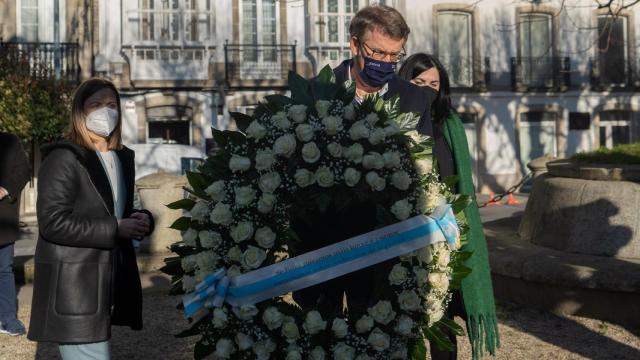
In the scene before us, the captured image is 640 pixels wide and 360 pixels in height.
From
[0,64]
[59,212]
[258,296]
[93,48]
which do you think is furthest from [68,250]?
→ [93,48]

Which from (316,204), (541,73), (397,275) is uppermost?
(541,73)

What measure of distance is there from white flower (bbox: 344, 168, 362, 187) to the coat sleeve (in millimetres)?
1058

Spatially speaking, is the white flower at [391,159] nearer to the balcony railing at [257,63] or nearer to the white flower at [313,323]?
the white flower at [313,323]

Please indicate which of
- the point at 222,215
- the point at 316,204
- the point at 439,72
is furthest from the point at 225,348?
the point at 439,72

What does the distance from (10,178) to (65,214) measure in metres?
3.21

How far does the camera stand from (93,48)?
2162 centimetres

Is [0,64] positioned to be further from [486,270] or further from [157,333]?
[486,270]

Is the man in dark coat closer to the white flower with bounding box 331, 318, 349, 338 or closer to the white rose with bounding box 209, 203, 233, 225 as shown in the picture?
the white rose with bounding box 209, 203, 233, 225

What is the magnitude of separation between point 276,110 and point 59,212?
97 cm

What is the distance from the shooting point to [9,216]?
6.07 meters

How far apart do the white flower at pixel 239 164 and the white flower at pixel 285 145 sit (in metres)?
0.10

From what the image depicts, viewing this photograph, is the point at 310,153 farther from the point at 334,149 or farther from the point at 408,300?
the point at 408,300

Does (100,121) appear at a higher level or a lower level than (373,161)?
higher

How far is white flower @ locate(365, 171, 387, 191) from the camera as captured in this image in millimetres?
2588
